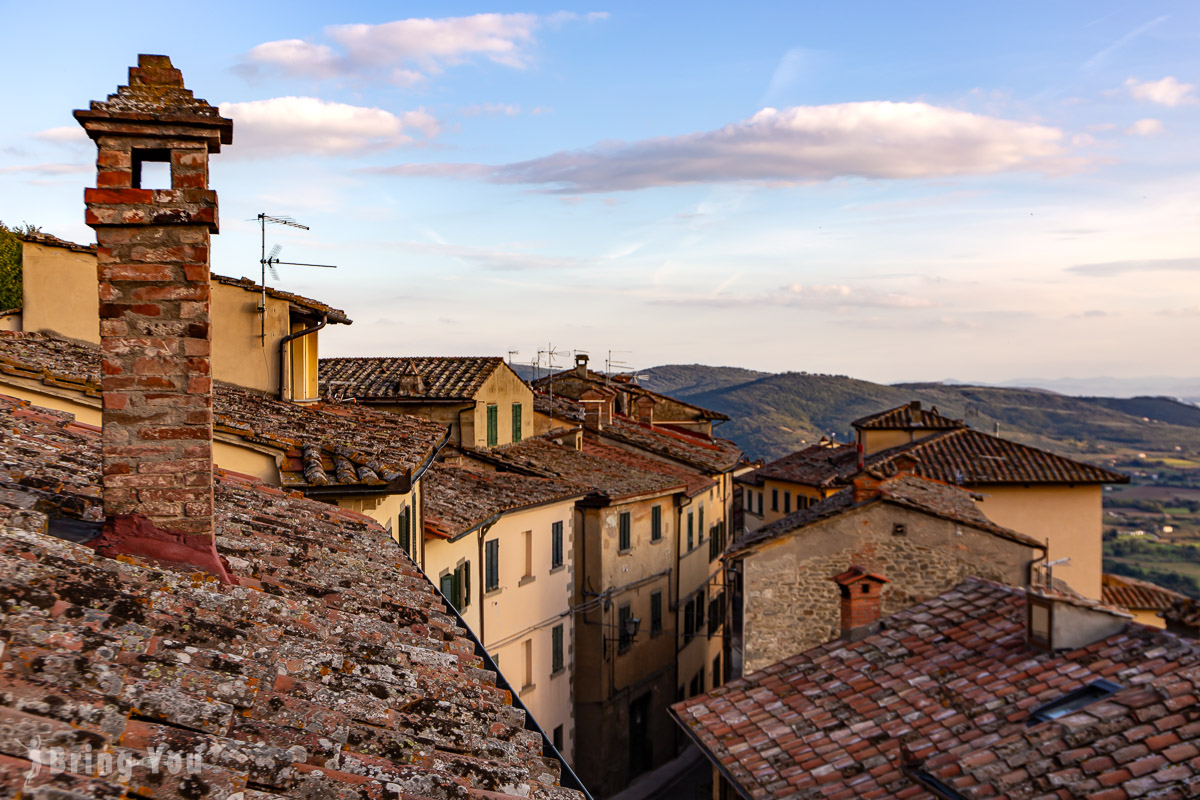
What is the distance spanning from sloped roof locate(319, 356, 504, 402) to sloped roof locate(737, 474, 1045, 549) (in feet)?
31.5

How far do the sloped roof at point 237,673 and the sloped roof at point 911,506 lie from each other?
42.1 feet

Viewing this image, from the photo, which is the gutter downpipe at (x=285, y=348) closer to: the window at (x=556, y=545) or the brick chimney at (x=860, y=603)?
the brick chimney at (x=860, y=603)

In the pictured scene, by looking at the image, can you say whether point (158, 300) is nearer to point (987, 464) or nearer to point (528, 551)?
point (528, 551)

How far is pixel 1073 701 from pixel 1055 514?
2274 centimetres

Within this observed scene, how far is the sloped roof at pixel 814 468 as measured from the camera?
43.0 metres

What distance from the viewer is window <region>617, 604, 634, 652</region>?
28.7 m

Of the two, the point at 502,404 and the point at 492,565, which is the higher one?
the point at 502,404

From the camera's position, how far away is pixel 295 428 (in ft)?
42.5

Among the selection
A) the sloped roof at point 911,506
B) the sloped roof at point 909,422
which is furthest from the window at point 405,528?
the sloped roof at point 909,422

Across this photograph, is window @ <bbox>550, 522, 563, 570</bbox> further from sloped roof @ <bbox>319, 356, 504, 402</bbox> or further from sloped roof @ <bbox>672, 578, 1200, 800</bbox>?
sloped roof @ <bbox>672, 578, 1200, 800</bbox>

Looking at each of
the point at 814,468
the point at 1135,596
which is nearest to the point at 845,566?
the point at 1135,596

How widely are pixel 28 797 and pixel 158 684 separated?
1.28 metres

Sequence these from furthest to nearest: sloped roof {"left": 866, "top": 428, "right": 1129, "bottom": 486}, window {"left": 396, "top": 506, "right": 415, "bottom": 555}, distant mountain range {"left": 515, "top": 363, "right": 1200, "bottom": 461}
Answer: distant mountain range {"left": 515, "top": 363, "right": 1200, "bottom": 461}
sloped roof {"left": 866, "top": 428, "right": 1129, "bottom": 486}
window {"left": 396, "top": 506, "right": 415, "bottom": 555}

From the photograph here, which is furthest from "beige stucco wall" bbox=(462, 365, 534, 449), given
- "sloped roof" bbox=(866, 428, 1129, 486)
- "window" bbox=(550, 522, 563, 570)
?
"sloped roof" bbox=(866, 428, 1129, 486)
